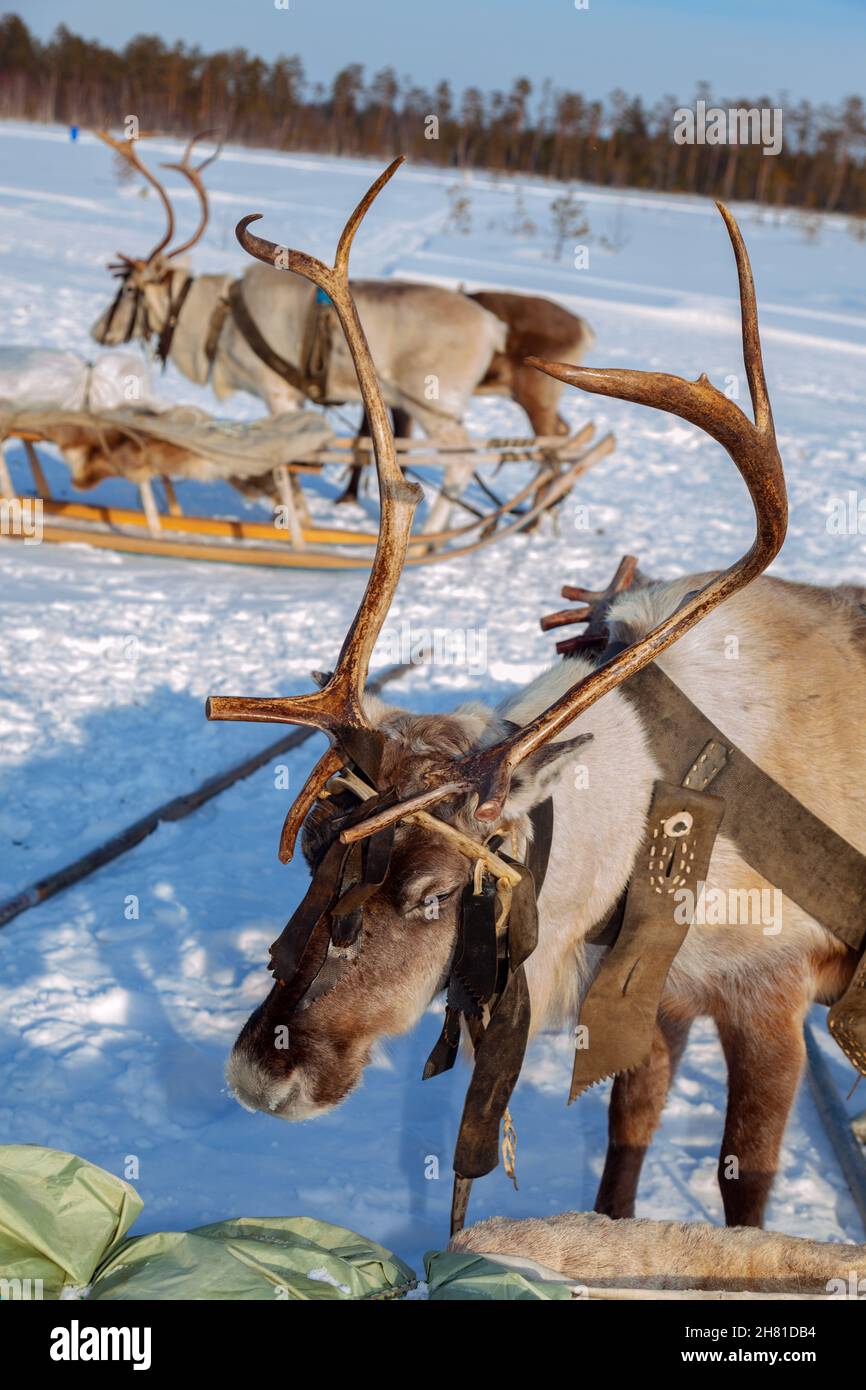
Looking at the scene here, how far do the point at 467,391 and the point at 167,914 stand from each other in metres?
5.77

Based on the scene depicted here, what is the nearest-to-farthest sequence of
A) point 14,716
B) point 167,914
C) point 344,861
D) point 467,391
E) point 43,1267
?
point 43,1267 → point 344,861 → point 167,914 → point 14,716 → point 467,391

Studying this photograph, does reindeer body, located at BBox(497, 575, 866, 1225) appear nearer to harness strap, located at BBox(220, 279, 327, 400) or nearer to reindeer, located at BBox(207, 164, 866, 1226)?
reindeer, located at BBox(207, 164, 866, 1226)

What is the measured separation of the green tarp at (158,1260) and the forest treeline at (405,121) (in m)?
37.5

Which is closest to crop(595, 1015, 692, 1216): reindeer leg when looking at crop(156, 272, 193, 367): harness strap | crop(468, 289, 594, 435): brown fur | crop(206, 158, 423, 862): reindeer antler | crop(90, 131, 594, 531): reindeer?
crop(206, 158, 423, 862): reindeer antler

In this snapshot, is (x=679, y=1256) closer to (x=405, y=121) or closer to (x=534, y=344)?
(x=534, y=344)

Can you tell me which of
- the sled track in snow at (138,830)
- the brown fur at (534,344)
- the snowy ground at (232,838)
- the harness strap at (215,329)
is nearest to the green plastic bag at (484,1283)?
the snowy ground at (232,838)

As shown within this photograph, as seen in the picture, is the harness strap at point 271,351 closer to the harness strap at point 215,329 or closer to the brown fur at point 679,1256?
the harness strap at point 215,329

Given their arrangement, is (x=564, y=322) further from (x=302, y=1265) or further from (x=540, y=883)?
(x=302, y=1265)

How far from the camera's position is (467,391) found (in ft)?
28.6

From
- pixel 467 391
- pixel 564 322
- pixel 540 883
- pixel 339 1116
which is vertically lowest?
pixel 339 1116

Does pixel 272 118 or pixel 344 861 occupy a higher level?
pixel 272 118
